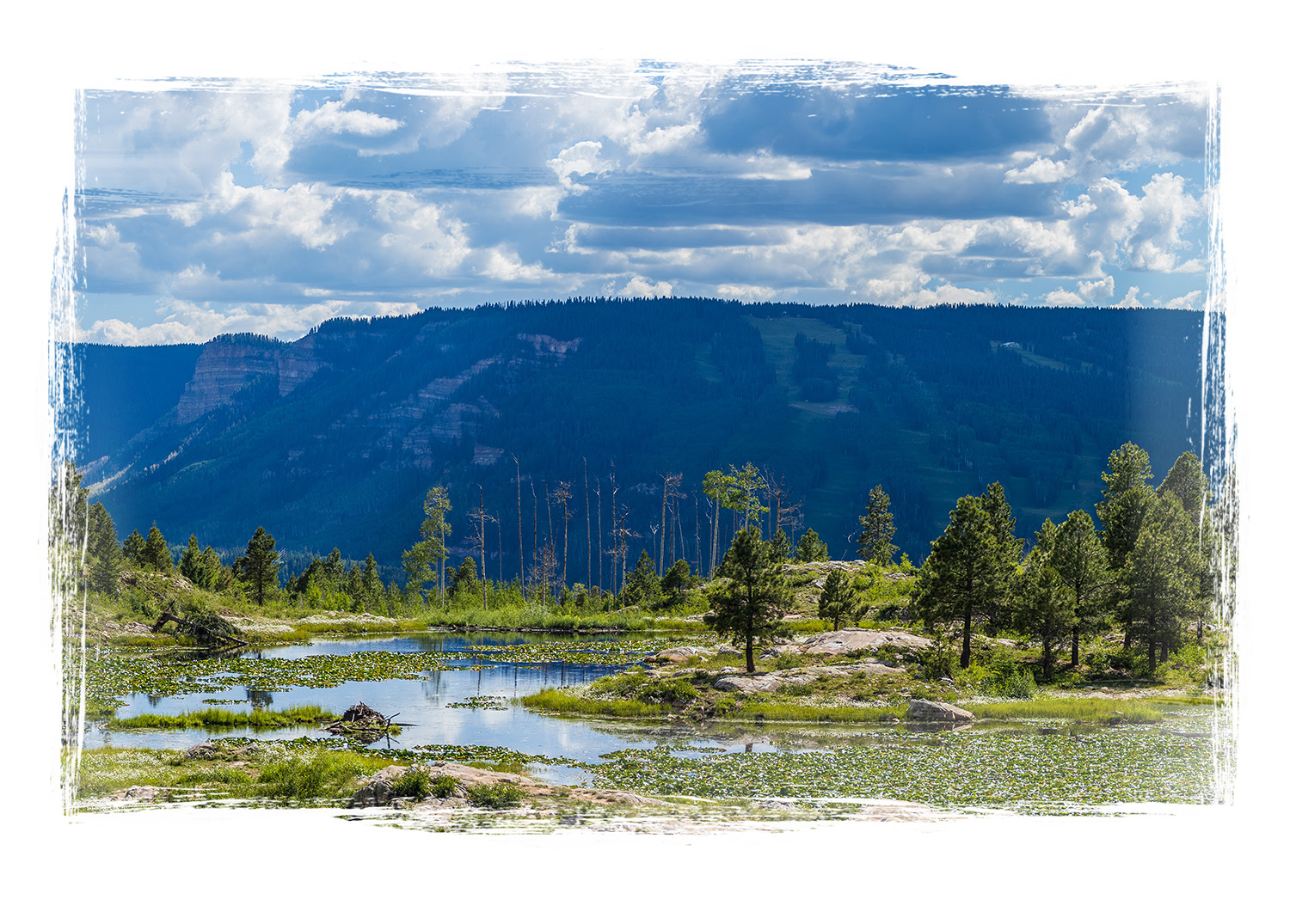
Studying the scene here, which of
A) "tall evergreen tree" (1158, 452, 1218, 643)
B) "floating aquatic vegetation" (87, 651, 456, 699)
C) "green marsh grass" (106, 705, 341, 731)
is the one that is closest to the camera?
"tall evergreen tree" (1158, 452, 1218, 643)

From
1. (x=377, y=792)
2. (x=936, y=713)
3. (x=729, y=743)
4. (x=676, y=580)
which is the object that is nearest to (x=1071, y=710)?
(x=936, y=713)

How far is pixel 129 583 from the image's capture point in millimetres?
56250

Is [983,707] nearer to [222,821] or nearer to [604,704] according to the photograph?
[604,704]

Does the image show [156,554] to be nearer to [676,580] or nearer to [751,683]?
[676,580]

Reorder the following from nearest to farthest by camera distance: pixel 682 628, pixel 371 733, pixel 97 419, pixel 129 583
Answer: pixel 97 419 → pixel 371 733 → pixel 129 583 → pixel 682 628

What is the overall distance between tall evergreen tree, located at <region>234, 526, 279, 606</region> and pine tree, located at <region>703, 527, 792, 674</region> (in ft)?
177

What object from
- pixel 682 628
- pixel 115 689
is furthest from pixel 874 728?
pixel 682 628

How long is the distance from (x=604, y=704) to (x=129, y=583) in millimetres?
34138

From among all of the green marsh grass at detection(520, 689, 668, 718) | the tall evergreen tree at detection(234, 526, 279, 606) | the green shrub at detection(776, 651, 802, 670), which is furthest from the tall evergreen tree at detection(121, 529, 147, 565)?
the green shrub at detection(776, 651, 802, 670)

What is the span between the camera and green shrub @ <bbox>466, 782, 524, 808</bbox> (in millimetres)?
18984

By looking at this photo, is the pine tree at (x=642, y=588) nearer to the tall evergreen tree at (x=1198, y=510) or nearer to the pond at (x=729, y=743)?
the pond at (x=729, y=743)

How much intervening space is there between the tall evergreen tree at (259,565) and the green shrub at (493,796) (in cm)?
6863

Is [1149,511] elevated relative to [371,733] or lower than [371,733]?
elevated

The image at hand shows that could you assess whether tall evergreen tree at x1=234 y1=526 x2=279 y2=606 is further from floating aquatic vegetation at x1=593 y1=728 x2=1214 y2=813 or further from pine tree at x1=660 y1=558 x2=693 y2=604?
floating aquatic vegetation at x1=593 y1=728 x2=1214 y2=813
